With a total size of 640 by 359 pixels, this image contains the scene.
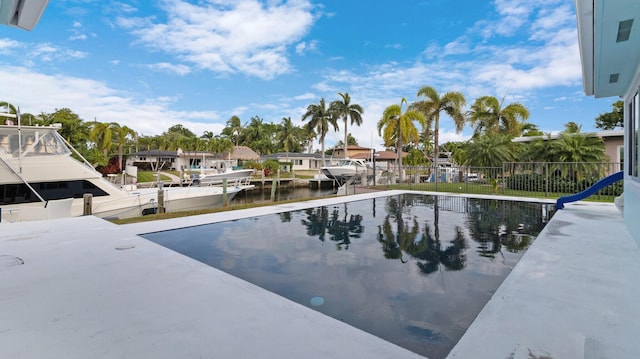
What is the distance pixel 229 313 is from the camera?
2705 mm

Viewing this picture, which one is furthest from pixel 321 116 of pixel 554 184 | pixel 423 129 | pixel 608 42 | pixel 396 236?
pixel 608 42

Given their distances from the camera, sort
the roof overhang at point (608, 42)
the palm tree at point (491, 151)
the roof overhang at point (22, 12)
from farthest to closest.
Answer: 1. the palm tree at point (491, 151)
2. the roof overhang at point (608, 42)
3. the roof overhang at point (22, 12)

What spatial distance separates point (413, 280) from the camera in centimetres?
370

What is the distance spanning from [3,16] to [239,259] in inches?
145

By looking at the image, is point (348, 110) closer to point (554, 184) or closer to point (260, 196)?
point (260, 196)

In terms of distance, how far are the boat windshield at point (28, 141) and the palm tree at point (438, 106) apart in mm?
23974

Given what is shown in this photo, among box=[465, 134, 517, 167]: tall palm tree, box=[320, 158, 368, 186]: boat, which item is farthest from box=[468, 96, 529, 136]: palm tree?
box=[320, 158, 368, 186]: boat

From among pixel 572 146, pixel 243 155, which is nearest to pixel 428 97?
pixel 572 146

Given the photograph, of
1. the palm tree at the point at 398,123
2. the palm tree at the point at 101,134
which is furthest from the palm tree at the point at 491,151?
the palm tree at the point at 101,134

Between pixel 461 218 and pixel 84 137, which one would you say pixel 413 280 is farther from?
pixel 84 137

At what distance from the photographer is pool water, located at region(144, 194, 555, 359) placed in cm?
278

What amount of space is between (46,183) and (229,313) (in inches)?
447

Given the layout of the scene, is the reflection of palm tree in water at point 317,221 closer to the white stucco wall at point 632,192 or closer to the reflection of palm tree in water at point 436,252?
the reflection of palm tree in water at point 436,252

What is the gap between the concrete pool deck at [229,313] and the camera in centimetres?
211
